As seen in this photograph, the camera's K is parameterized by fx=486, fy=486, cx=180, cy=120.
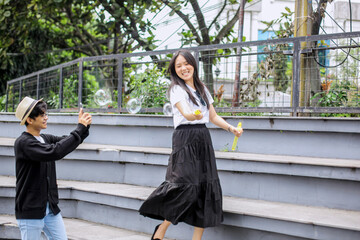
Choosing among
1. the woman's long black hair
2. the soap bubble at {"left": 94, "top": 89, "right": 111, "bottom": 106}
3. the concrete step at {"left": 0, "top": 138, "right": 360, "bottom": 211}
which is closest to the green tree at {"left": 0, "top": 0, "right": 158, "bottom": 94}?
the soap bubble at {"left": 94, "top": 89, "right": 111, "bottom": 106}

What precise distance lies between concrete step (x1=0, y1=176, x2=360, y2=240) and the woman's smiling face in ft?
3.80

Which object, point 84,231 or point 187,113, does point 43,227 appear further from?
point 187,113

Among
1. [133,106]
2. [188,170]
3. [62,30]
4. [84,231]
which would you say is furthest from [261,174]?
[62,30]

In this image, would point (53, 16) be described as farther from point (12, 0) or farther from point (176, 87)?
point (176, 87)

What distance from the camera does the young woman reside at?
12.4ft

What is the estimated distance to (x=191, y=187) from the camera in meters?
3.77

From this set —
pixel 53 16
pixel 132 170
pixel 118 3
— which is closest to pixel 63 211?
pixel 132 170

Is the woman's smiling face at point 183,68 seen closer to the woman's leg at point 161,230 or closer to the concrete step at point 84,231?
the woman's leg at point 161,230

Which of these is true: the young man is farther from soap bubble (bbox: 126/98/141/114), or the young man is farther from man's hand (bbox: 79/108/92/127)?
soap bubble (bbox: 126/98/141/114)

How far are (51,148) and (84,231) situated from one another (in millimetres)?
1583

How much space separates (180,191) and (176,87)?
33.1 inches

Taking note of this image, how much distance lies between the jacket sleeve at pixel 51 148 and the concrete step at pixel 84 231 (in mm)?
1323

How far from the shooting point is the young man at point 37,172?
3484mm

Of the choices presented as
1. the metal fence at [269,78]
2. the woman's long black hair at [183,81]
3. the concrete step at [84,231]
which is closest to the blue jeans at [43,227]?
the concrete step at [84,231]
